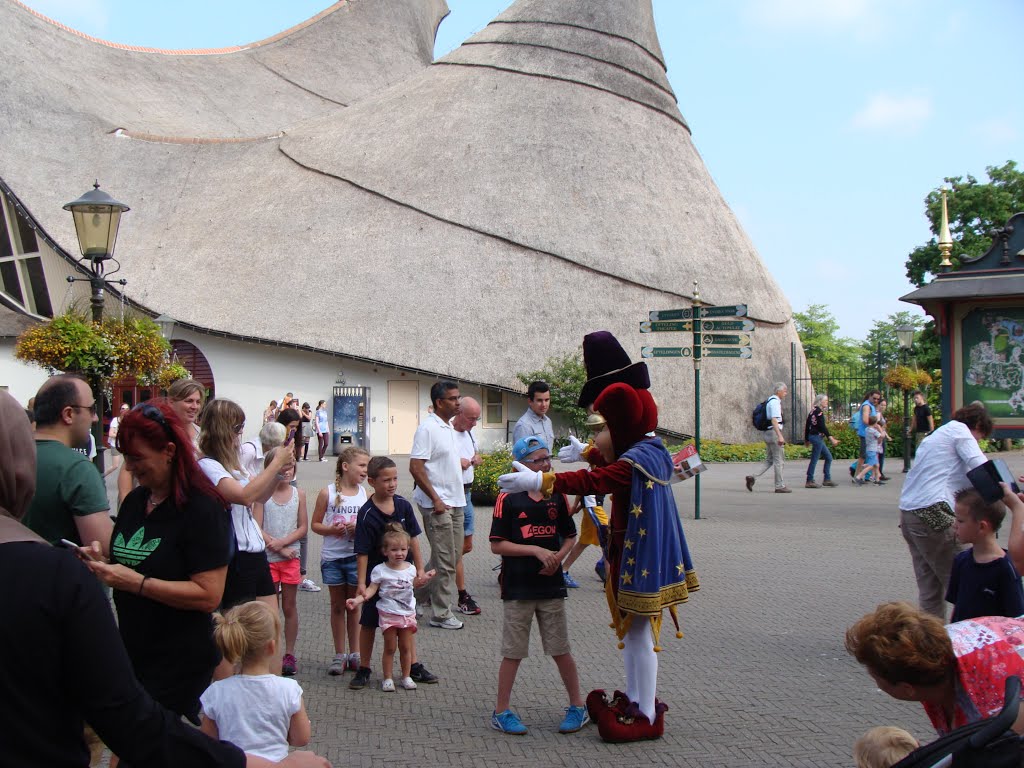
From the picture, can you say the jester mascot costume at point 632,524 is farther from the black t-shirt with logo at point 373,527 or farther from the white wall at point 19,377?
the white wall at point 19,377

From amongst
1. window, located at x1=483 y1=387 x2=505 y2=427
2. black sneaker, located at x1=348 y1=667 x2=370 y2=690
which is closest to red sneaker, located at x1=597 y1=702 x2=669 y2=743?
black sneaker, located at x1=348 y1=667 x2=370 y2=690

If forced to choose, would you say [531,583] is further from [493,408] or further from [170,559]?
[493,408]

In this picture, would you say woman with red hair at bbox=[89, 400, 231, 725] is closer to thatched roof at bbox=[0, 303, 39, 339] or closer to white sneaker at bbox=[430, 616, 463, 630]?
white sneaker at bbox=[430, 616, 463, 630]

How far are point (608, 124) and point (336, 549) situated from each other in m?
29.4

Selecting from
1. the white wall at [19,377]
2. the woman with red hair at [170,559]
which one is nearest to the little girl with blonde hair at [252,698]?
the woman with red hair at [170,559]

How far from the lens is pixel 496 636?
7602 mm

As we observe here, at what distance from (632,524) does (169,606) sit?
2.45 metres

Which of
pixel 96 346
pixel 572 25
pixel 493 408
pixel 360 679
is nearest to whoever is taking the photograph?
pixel 360 679

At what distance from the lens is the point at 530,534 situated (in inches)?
223

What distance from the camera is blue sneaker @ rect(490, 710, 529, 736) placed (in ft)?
17.4

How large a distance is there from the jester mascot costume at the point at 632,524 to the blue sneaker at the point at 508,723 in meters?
0.40

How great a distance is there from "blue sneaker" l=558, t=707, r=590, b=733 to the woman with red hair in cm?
239

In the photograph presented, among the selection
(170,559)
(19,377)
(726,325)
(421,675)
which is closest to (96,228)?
(421,675)

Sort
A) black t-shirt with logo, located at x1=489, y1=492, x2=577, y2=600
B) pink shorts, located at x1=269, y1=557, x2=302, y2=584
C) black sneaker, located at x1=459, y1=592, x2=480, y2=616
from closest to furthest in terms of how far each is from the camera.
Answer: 1. black t-shirt with logo, located at x1=489, y1=492, x2=577, y2=600
2. pink shorts, located at x1=269, y1=557, x2=302, y2=584
3. black sneaker, located at x1=459, y1=592, x2=480, y2=616
